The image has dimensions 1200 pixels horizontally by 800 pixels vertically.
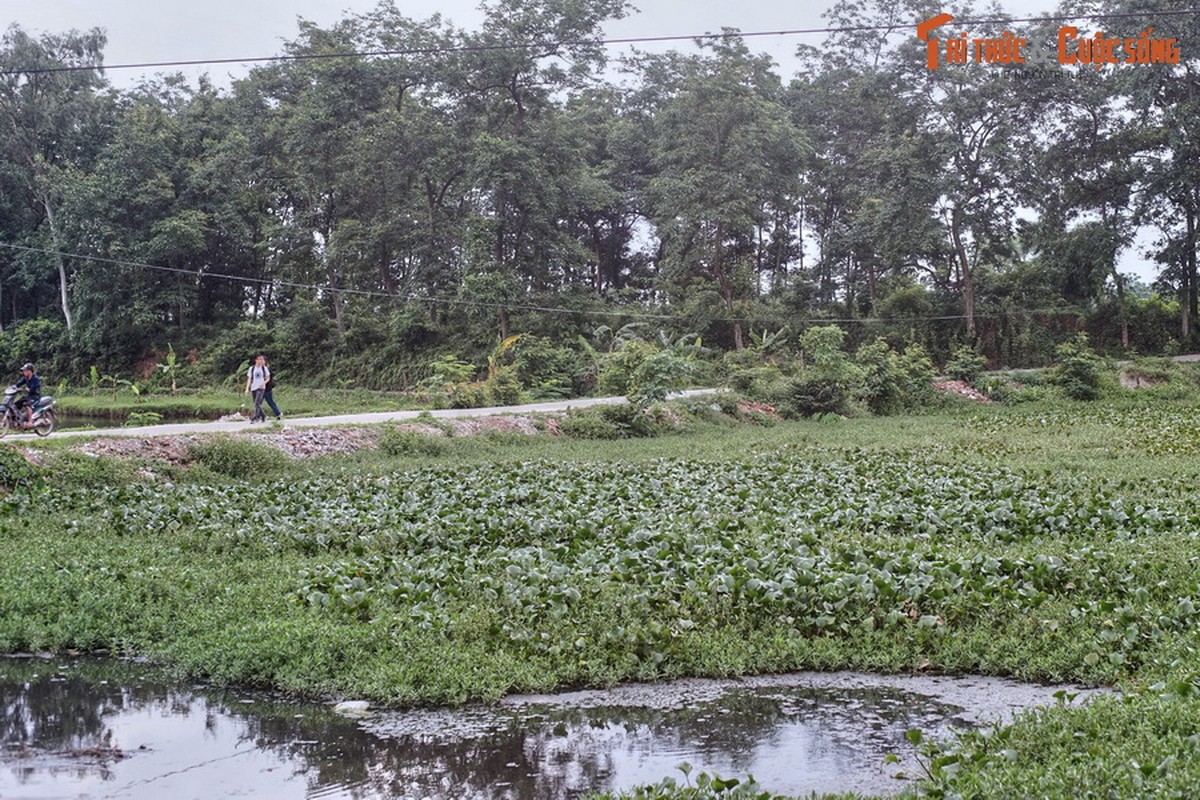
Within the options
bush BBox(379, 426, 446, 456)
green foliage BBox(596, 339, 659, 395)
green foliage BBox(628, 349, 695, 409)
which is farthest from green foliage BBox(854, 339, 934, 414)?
bush BBox(379, 426, 446, 456)

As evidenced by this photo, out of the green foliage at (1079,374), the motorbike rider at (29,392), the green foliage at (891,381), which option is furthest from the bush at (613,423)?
the green foliage at (1079,374)

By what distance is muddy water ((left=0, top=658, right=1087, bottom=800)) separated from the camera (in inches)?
204

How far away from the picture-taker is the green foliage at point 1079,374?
2881 cm

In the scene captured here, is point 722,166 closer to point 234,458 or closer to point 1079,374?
point 1079,374

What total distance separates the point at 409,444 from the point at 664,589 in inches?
465

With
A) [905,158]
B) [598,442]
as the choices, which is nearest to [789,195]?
[905,158]

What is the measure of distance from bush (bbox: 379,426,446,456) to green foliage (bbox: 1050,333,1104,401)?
19.0m

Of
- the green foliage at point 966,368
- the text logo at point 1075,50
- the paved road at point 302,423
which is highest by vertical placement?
the text logo at point 1075,50

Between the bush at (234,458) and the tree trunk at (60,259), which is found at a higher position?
the tree trunk at (60,259)

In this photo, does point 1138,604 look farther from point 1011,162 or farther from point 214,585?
point 1011,162

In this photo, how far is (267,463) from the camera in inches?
630

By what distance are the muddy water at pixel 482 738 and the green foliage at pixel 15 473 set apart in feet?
23.5

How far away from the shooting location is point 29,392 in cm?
1900

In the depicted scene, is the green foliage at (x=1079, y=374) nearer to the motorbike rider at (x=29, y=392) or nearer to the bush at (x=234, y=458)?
the bush at (x=234, y=458)
